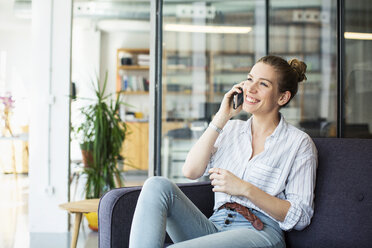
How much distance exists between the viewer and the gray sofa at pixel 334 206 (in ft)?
5.28

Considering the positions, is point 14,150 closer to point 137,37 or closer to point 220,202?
point 137,37

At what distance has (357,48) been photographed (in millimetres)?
3129

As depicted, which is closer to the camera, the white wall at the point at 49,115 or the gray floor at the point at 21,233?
the gray floor at the point at 21,233

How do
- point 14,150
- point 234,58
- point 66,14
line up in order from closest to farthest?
point 66,14, point 234,58, point 14,150

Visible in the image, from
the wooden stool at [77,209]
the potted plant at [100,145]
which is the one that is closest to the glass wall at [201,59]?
the potted plant at [100,145]

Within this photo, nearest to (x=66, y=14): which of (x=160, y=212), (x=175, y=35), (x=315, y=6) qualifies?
(x=175, y=35)

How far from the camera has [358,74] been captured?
3180 mm

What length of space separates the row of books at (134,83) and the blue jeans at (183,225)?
21.5 feet

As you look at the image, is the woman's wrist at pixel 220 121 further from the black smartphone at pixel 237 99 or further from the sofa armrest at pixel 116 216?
the sofa armrest at pixel 116 216

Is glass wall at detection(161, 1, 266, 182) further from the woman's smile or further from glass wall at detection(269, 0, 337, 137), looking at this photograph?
the woman's smile

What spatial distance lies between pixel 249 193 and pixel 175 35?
255 centimetres

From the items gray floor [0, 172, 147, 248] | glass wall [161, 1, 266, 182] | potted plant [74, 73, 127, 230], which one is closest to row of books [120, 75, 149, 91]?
gray floor [0, 172, 147, 248]

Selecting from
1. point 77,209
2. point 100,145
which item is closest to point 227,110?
point 77,209

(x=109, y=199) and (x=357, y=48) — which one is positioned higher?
(x=357, y=48)
